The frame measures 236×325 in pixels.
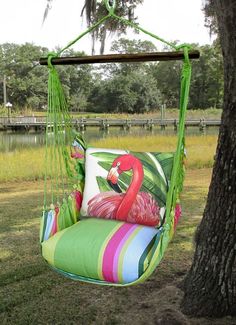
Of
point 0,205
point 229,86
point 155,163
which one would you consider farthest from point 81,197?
point 0,205

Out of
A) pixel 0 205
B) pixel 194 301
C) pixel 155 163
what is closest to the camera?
pixel 194 301

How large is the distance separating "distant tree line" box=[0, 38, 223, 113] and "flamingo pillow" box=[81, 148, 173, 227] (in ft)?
→ 97.1

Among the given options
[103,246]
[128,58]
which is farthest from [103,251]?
[128,58]

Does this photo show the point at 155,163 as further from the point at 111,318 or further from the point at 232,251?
the point at 111,318

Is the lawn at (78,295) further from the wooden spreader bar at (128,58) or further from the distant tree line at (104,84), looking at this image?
the distant tree line at (104,84)

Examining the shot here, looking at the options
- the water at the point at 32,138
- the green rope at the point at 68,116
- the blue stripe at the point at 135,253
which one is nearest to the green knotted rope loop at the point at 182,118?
the green rope at the point at 68,116

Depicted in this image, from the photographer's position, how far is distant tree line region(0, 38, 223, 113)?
32.6 meters

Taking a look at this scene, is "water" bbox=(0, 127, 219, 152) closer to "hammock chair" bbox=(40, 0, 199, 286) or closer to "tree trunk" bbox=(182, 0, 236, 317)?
"hammock chair" bbox=(40, 0, 199, 286)

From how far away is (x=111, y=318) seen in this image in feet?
5.67

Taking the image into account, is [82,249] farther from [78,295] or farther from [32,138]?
[32,138]

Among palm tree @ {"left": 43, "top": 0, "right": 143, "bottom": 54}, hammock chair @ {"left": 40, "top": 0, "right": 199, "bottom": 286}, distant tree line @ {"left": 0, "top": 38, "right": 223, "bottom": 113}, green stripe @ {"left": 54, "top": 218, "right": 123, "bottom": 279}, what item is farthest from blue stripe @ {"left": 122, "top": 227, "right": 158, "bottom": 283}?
distant tree line @ {"left": 0, "top": 38, "right": 223, "bottom": 113}

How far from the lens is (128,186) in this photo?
195 cm

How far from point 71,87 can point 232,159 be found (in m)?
34.9

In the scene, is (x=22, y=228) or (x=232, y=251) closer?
(x=232, y=251)
